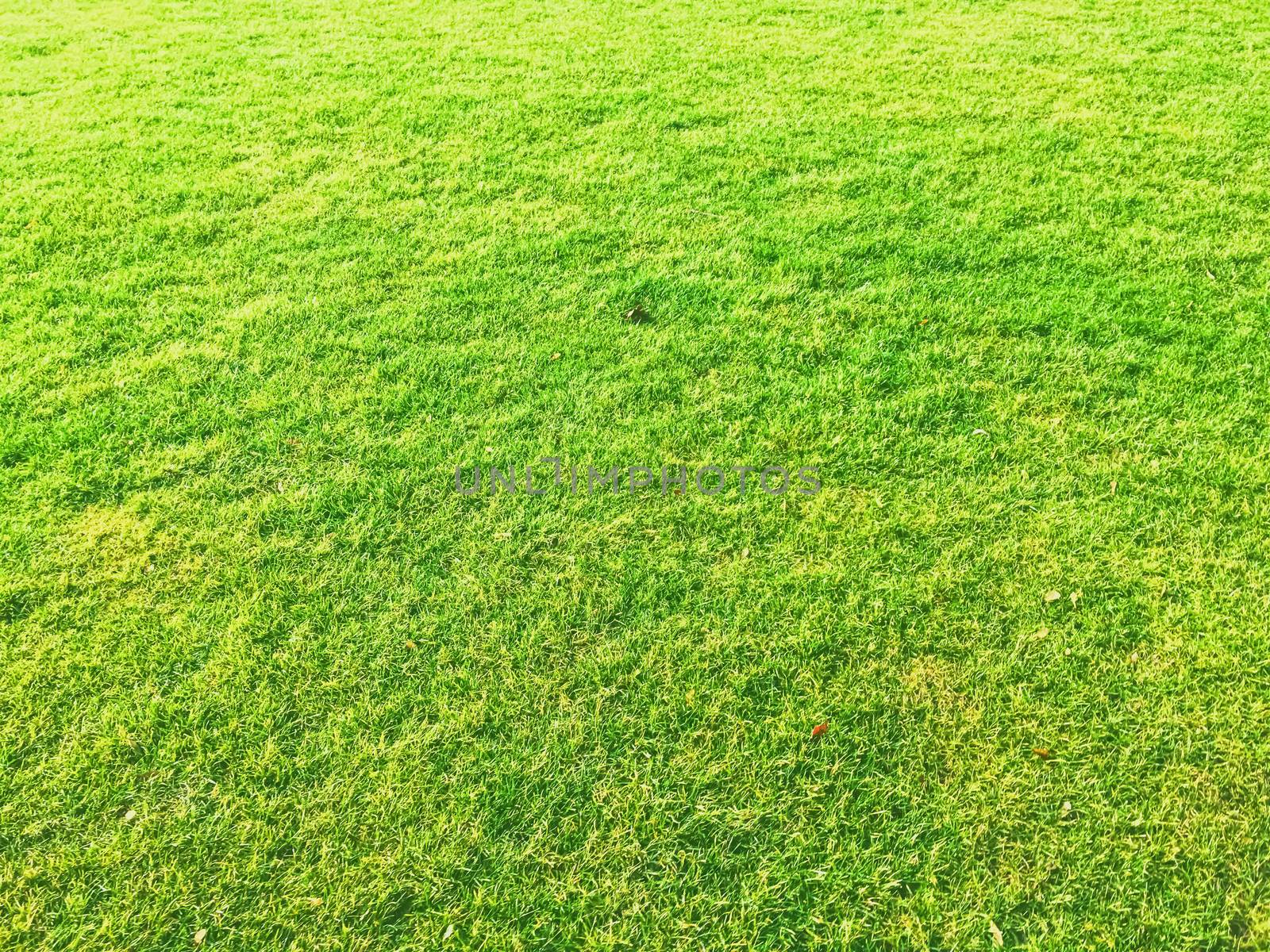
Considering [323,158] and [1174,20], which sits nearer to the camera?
[323,158]

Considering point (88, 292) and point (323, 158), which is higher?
point (323, 158)

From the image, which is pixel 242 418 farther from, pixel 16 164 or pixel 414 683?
pixel 16 164

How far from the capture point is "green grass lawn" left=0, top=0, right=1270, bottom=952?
2635 mm

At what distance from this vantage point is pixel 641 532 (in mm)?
3633

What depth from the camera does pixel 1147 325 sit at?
449 centimetres

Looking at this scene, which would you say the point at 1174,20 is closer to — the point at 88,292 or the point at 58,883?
the point at 88,292

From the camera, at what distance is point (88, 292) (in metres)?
4.86

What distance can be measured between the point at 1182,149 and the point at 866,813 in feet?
19.4

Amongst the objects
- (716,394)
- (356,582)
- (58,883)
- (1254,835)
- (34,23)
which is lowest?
(1254,835)

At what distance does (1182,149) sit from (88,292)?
7.80 metres

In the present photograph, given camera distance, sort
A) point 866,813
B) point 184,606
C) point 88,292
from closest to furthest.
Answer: point 866,813 → point 184,606 → point 88,292

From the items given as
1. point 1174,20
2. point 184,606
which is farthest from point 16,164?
point 1174,20

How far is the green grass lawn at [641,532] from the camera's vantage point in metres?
2.63

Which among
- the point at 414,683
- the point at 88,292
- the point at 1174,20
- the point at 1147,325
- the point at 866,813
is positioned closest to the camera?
the point at 866,813
